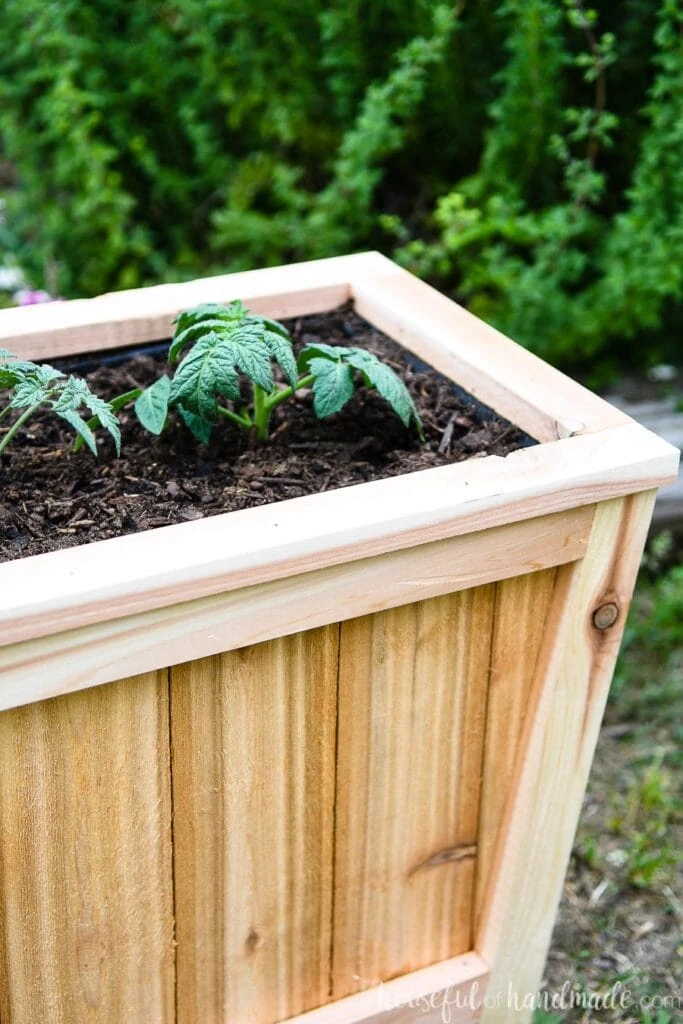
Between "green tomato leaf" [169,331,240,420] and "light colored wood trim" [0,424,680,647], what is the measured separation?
0.60 feet

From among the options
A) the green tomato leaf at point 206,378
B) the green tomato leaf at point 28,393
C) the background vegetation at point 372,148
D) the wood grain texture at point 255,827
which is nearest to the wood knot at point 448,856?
the wood grain texture at point 255,827

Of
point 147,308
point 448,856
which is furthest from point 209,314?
point 448,856

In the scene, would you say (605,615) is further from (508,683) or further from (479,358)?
(479,358)

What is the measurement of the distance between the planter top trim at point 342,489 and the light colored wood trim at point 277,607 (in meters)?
0.03

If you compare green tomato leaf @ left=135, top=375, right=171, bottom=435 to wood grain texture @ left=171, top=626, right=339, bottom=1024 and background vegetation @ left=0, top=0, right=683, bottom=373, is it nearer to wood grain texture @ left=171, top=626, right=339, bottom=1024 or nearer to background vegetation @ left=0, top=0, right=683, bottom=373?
wood grain texture @ left=171, top=626, right=339, bottom=1024

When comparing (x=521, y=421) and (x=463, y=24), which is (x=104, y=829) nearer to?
(x=521, y=421)

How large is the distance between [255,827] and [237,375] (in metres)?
0.50

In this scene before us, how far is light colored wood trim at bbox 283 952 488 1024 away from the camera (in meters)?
1.52

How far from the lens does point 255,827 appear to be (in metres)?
1.33

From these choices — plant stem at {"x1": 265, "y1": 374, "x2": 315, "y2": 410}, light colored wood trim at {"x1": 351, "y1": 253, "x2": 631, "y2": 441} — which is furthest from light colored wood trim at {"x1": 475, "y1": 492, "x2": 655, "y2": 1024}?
plant stem at {"x1": 265, "y1": 374, "x2": 315, "y2": 410}

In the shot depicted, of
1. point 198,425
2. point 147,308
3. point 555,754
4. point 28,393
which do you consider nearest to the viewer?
point 28,393

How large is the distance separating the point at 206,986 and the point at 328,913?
6.5 inches

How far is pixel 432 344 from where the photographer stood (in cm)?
158

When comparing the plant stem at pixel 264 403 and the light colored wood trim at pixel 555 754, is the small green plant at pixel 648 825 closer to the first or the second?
the light colored wood trim at pixel 555 754
